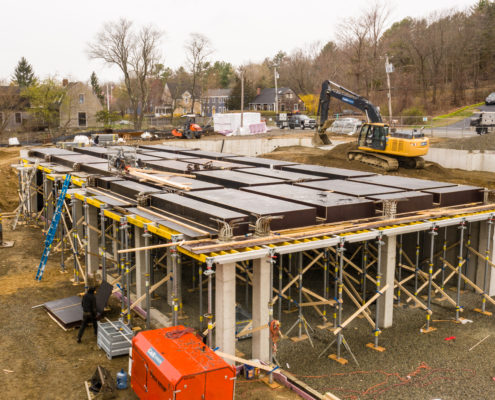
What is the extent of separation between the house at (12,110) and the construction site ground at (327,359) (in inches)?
2065

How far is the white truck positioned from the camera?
168 ft

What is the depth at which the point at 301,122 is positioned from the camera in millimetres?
68250

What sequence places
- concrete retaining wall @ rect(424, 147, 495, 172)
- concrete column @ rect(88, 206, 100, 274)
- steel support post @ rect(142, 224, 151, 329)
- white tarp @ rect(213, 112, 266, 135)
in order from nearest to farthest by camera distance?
steel support post @ rect(142, 224, 151, 329)
concrete column @ rect(88, 206, 100, 274)
concrete retaining wall @ rect(424, 147, 495, 172)
white tarp @ rect(213, 112, 266, 135)

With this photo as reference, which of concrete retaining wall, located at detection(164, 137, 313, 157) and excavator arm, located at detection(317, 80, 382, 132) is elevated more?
excavator arm, located at detection(317, 80, 382, 132)

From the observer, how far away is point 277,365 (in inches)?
488

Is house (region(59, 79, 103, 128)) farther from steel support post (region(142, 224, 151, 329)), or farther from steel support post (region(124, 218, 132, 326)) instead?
steel support post (region(142, 224, 151, 329))

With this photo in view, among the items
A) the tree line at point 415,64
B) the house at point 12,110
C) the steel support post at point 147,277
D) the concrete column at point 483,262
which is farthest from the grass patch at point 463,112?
the steel support post at point 147,277

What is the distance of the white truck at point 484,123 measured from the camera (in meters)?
51.1

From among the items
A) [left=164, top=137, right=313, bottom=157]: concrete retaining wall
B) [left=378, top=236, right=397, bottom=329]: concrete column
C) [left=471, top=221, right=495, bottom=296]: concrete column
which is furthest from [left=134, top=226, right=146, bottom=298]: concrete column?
[left=164, top=137, right=313, bottom=157]: concrete retaining wall

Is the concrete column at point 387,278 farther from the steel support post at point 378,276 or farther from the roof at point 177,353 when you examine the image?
the roof at point 177,353

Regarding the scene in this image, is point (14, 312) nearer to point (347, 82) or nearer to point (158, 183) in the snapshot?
point (158, 183)

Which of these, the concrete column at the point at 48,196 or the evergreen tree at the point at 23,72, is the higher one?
the evergreen tree at the point at 23,72

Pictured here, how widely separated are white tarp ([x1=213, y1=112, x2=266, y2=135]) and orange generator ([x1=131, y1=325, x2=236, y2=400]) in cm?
5212

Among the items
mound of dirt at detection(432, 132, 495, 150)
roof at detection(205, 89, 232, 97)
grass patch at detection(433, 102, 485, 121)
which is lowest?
mound of dirt at detection(432, 132, 495, 150)
